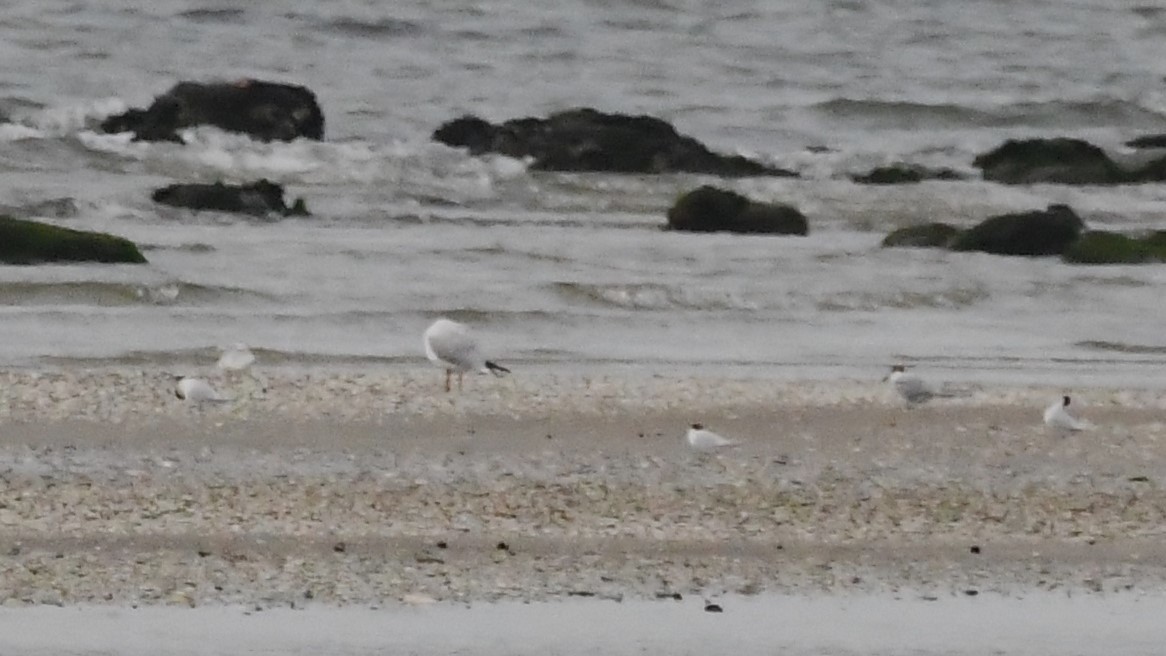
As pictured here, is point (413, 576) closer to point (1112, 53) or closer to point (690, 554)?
point (690, 554)

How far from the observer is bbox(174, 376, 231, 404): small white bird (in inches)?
493

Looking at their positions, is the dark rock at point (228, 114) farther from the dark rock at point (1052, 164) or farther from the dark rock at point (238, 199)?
the dark rock at point (1052, 164)

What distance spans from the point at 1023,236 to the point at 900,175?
9.00m

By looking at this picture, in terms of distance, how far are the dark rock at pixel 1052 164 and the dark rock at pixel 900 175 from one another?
1.55 ft

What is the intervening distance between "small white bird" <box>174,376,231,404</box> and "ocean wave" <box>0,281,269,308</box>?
475cm

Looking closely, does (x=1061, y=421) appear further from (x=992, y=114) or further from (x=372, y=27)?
(x=372, y=27)

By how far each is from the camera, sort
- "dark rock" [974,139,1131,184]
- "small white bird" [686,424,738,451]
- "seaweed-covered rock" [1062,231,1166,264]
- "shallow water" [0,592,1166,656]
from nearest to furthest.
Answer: "shallow water" [0,592,1166,656] < "small white bird" [686,424,738,451] < "seaweed-covered rock" [1062,231,1166,264] < "dark rock" [974,139,1131,184]

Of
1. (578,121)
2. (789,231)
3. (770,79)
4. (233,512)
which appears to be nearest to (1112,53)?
(770,79)

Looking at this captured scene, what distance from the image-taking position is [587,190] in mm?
27953

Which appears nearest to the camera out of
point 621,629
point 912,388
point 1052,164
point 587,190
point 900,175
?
point 621,629

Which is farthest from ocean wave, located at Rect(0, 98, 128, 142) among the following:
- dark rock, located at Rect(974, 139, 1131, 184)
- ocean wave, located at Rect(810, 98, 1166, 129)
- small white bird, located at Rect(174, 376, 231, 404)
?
small white bird, located at Rect(174, 376, 231, 404)

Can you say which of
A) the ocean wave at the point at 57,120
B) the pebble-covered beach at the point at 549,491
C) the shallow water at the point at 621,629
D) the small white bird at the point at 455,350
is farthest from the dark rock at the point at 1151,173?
the shallow water at the point at 621,629

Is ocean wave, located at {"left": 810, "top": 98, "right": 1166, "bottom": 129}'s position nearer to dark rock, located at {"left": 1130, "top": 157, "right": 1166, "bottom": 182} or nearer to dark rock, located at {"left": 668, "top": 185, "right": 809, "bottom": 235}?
dark rock, located at {"left": 1130, "top": 157, "right": 1166, "bottom": 182}

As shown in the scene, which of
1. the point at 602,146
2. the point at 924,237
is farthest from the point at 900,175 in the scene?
the point at 924,237
